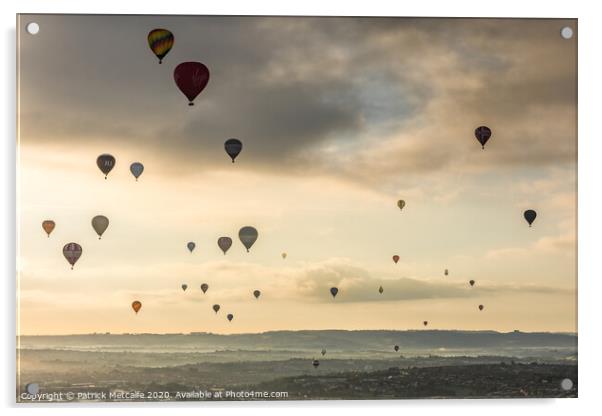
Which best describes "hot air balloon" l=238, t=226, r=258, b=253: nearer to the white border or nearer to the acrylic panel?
the acrylic panel

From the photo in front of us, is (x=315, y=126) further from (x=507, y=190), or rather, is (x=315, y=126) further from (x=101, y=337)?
(x=101, y=337)

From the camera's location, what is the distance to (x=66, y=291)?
4527 millimetres

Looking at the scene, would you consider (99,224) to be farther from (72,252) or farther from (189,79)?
(189,79)

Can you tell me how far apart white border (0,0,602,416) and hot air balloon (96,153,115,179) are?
0.44 m

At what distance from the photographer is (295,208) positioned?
4.65m

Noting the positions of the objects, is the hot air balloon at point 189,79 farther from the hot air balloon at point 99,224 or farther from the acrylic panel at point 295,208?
the hot air balloon at point 99,224

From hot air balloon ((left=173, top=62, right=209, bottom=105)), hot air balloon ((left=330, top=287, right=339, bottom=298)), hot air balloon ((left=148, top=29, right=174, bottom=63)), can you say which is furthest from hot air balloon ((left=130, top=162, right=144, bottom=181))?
hot air balloon ((left=330, top=287, right=339, bottom=298))

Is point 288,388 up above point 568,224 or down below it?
below

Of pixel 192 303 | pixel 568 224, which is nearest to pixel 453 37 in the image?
pixel 568 224

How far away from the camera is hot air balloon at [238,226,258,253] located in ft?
15.1

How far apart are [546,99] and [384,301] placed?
1.39 meters
